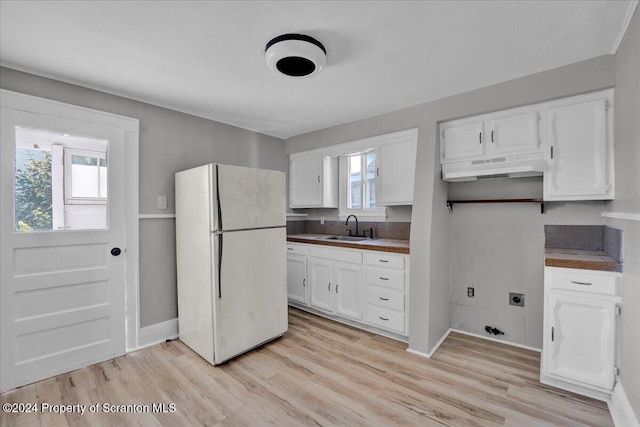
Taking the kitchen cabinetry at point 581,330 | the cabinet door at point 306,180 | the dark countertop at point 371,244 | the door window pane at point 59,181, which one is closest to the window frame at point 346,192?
the cabinet door at point 306,180

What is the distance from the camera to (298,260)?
3.73 m

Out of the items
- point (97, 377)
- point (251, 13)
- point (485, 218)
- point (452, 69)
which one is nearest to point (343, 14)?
point (251, 13)

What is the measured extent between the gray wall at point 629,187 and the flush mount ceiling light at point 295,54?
1.69 metres

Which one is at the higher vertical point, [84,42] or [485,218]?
[84,42]

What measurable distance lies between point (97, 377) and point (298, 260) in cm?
218

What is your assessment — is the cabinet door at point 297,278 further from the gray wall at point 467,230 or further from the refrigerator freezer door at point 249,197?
the gray wall at point 467,230

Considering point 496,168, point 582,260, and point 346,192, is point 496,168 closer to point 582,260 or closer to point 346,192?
point 582,260

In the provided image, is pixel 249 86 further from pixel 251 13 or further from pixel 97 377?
pixel 97 377

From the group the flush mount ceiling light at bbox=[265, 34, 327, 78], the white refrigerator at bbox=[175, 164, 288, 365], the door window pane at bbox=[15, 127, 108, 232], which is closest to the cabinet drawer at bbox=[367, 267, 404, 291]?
the white refrigerator at bbox=[175, 164, 288, 365]

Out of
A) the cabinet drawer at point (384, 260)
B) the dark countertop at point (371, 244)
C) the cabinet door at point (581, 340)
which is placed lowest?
the cabinet door at point (581, 340)

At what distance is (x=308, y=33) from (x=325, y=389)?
7.86 feet

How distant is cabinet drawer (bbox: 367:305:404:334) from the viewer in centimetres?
283

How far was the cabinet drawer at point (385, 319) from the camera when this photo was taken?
111 inches

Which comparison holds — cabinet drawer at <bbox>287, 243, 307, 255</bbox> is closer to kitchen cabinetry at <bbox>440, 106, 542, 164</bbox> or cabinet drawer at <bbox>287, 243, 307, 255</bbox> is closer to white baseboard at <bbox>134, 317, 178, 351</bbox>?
white baseboard at <bbox>134, 317, 178, 351</bbox>
